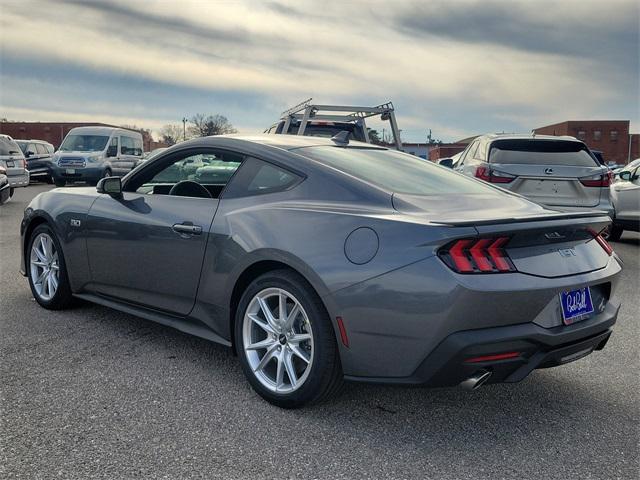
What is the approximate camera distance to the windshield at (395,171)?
3.32 metres

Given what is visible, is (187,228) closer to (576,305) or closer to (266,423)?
(266,423)

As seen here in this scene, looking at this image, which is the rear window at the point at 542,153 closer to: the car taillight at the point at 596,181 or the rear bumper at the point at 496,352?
the car taillight at the point at 596,181

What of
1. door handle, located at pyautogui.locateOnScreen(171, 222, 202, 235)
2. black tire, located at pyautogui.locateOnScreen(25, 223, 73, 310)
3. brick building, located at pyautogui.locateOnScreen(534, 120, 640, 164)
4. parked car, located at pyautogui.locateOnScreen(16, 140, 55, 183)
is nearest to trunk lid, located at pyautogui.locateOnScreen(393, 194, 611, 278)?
door handle, located at pyautogui.locateOnScreen(171, 222, 202, 235)

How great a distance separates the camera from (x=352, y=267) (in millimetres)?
2779

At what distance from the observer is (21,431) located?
110 inches

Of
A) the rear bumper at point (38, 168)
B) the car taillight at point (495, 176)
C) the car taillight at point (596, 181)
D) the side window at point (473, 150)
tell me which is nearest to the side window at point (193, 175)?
the car taillight at point (495, 176)

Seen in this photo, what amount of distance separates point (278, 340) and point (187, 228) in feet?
3.07

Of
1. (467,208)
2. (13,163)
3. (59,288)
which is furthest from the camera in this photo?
(13,163)

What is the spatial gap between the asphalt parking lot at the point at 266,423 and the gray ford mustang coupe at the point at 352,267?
262 millimetres

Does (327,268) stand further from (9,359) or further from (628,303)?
(628,303)

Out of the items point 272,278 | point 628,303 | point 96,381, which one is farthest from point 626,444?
point 628,303

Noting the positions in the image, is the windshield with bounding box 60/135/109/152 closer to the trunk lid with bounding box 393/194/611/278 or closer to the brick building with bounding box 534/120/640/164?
the trunk lid with bounding box 393/194/611/278

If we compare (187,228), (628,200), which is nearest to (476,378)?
(187,228)

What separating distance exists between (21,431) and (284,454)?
126 centimetres
